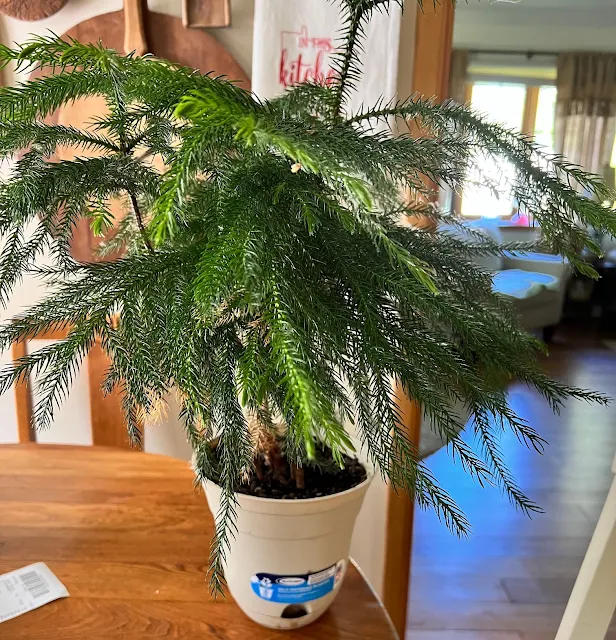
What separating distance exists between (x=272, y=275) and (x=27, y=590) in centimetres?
65

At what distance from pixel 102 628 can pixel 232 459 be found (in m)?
0.37

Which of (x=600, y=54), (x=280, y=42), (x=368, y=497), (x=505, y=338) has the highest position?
(x=600, y=54)

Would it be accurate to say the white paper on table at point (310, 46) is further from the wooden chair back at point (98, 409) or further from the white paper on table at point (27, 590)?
the white paper on table at point (27, 590)

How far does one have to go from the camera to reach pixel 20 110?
0.50 metres

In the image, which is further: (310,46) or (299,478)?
(310,46)

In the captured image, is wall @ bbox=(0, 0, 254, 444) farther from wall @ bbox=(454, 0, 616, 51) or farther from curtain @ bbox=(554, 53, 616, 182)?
curtain @ bbox=(554, 53, 616, 182)

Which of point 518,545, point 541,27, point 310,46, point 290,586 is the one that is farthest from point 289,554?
point 541,27

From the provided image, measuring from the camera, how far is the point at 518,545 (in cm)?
204

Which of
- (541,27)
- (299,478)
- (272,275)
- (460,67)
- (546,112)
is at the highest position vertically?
(541,27)

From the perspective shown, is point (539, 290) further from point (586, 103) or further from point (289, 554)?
point (289, 554)

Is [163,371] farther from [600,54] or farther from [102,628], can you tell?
[600,54]

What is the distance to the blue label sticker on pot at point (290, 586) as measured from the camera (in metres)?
0.70

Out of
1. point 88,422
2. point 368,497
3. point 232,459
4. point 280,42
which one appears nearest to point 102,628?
point 232,459

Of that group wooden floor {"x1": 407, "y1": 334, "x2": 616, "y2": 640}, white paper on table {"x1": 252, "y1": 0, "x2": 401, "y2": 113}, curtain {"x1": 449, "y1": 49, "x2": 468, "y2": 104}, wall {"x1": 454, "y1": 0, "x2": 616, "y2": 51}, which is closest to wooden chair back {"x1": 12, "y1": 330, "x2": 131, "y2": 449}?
white paper on table {"x1": 252, "y1": 0, "x2": 401, "y2": 113}
